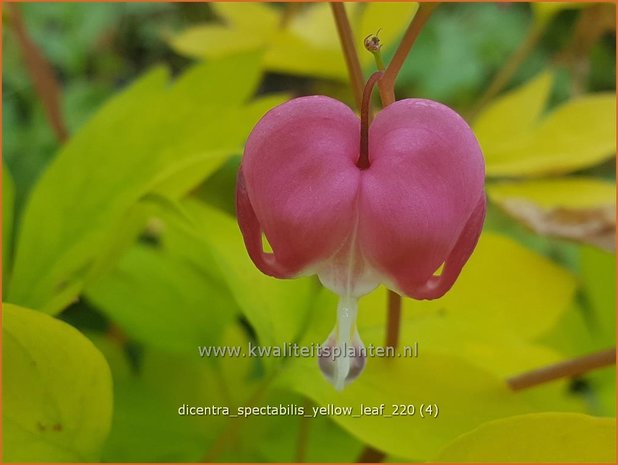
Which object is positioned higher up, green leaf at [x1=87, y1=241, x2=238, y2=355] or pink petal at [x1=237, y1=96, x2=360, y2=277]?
pink petal at [x1=237, y1=96, x2=360, y2=277]

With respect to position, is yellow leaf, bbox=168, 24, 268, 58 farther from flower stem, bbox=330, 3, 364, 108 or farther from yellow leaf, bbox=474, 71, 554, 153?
flower stem, bbox=330, 3, 364, 108

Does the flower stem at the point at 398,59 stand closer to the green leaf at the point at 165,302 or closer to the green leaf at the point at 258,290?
the green leaf at the point at 258,290

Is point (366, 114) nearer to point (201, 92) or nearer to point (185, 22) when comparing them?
point (201, 92)

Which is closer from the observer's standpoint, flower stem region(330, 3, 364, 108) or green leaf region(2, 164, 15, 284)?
flower stem region(330, 3, 364, 108)

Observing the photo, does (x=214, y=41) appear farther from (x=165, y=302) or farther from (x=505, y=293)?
(x=505, y=293)

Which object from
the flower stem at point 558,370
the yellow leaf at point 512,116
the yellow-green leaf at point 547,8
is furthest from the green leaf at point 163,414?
the yellow-green leaf at point 547,8

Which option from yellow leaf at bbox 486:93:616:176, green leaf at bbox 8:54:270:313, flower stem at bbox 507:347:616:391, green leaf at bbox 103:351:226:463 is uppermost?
green leaf at bbox 8:54:270:313

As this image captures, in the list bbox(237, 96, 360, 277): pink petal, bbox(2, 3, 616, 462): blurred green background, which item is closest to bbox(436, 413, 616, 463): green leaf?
bbox(2, 3, 616, 462): blurred green background
